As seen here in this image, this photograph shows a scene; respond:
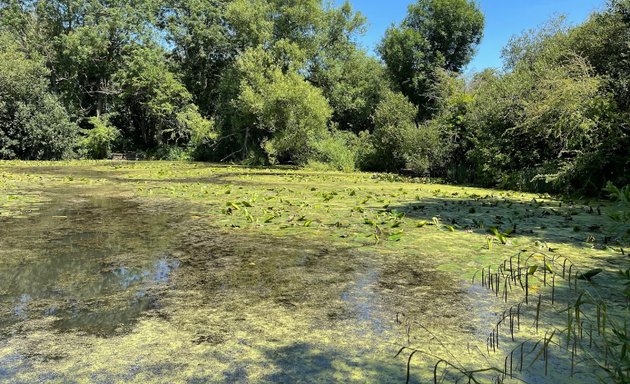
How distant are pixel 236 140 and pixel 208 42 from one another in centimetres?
630

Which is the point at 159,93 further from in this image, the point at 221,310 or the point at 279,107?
the point at 221,310

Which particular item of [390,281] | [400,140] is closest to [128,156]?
[400,140]

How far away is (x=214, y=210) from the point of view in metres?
7.37

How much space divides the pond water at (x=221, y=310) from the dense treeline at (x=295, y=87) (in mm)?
8729

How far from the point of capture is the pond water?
2.33 meters

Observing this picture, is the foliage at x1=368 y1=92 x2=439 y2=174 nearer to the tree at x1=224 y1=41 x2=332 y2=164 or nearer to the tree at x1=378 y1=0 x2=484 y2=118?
the tree at x1=224 y1=41 x2=332 y2=164

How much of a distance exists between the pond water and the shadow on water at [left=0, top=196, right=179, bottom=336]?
0.04ft

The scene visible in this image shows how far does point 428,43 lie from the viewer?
22.5 meters

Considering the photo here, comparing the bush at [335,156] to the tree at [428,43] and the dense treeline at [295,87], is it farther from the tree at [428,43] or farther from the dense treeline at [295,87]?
the tree at [428,43]

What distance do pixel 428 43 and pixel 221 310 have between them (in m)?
21.8

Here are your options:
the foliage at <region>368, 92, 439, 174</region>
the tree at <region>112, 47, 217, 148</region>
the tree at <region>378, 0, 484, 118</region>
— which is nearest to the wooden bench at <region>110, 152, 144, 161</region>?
the tree at <region>112, 47, 217, 148</region>

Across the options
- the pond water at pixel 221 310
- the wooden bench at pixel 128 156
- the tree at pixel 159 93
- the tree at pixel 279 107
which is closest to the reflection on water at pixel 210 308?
the pond water at pixel 221 310

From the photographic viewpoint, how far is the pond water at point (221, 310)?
91.7 inches

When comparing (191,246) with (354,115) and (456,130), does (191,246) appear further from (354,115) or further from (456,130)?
(354,115)
